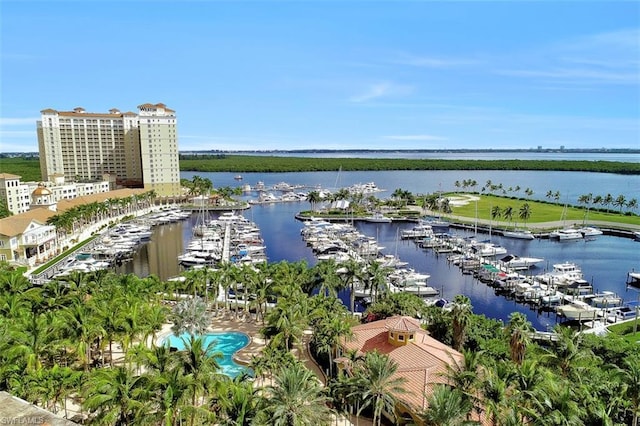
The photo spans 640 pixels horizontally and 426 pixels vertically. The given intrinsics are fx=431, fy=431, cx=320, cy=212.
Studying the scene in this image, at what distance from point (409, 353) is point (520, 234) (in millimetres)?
70828

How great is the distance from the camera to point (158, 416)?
61.7 ft

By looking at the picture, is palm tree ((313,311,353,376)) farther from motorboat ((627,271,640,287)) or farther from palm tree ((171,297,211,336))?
motorboat ((627,271,640,287))

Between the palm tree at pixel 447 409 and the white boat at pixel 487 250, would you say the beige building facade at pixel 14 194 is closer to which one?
the white boat at pixel 487 250

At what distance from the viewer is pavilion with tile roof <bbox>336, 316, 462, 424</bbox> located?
82.0 feet

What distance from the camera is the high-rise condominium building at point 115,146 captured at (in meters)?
132

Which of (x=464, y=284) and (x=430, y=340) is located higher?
(x=430, y=340)

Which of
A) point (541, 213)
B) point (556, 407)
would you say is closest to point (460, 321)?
point (556, 407)

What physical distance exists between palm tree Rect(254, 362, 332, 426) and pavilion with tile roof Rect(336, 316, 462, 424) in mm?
6871

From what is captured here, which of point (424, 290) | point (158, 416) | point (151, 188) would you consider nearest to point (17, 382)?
point (158, 416)

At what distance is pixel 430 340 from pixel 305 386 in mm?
15363

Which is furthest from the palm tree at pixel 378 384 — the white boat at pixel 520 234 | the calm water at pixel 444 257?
the white boat at pixel 520 234

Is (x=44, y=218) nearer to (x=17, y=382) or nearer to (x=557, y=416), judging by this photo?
(x=17, y=382)

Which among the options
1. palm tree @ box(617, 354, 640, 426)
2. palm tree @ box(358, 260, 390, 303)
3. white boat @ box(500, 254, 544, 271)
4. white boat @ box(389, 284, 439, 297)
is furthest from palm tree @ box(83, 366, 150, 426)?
white boat @ box(500, 254, 544, 271)

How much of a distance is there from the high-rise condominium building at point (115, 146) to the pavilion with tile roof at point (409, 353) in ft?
374
